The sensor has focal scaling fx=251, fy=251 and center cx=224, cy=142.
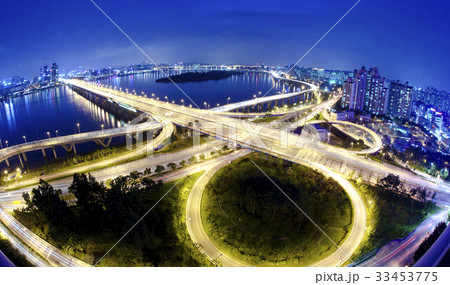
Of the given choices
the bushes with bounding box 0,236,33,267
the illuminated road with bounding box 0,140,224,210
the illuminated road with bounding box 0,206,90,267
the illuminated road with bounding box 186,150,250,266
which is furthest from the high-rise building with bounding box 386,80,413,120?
the bushes with bounding box 0,236,33,267

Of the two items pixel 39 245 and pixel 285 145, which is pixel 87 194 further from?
pixel 285 145

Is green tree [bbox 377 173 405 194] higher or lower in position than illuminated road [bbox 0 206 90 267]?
higher

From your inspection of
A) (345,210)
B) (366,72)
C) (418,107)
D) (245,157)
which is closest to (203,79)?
(366,72)

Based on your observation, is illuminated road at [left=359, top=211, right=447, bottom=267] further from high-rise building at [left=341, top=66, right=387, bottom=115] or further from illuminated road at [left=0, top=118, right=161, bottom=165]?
high-rise building at [left=341, top=66, right=387, bottom=115]

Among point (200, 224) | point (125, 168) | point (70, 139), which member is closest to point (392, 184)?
point (200, 224)

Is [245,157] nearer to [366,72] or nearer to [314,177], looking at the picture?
[314,177]

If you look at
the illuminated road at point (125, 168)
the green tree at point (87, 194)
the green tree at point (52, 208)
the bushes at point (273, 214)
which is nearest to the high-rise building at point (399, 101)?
the bushes at point (273, 214)

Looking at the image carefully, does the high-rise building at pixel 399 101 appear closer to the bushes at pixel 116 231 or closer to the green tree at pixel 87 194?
the bushes at pixel 116 231
